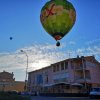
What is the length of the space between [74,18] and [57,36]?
5.46 ft

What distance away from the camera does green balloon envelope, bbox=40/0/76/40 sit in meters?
17.1

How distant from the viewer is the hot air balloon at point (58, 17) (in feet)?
56.2

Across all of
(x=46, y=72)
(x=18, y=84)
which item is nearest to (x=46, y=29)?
(x=46, y=72)

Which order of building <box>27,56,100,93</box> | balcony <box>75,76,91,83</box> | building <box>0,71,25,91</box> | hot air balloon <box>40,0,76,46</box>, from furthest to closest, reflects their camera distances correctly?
building <box>0,71,25,91</box>, balcony <box>75,76,91,83</box>, building <box>27,56,100,93</box>, hot air balloon <box>40,0,76,46</box>

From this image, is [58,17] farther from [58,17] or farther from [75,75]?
[75,75]

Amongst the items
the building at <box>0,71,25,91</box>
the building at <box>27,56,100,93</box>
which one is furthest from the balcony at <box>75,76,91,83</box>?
the building at <box>0,71,25,91</box>

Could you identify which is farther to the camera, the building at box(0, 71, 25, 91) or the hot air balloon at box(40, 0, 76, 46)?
the building at box(0, 71, 25, 91)

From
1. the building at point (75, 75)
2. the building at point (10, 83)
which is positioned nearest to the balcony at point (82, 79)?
the building at point (75, 75)

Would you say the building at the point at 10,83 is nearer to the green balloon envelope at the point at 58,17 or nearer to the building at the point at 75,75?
the building at the point at 75,75

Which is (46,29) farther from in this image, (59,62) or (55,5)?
(59,62)

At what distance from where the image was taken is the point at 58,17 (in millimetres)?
17250

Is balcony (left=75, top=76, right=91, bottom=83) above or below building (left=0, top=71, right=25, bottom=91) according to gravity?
below

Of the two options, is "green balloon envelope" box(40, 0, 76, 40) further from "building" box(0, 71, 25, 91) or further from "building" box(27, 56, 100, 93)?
"building" box(0, 71, 25, 91)

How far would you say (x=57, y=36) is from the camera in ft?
57.7
